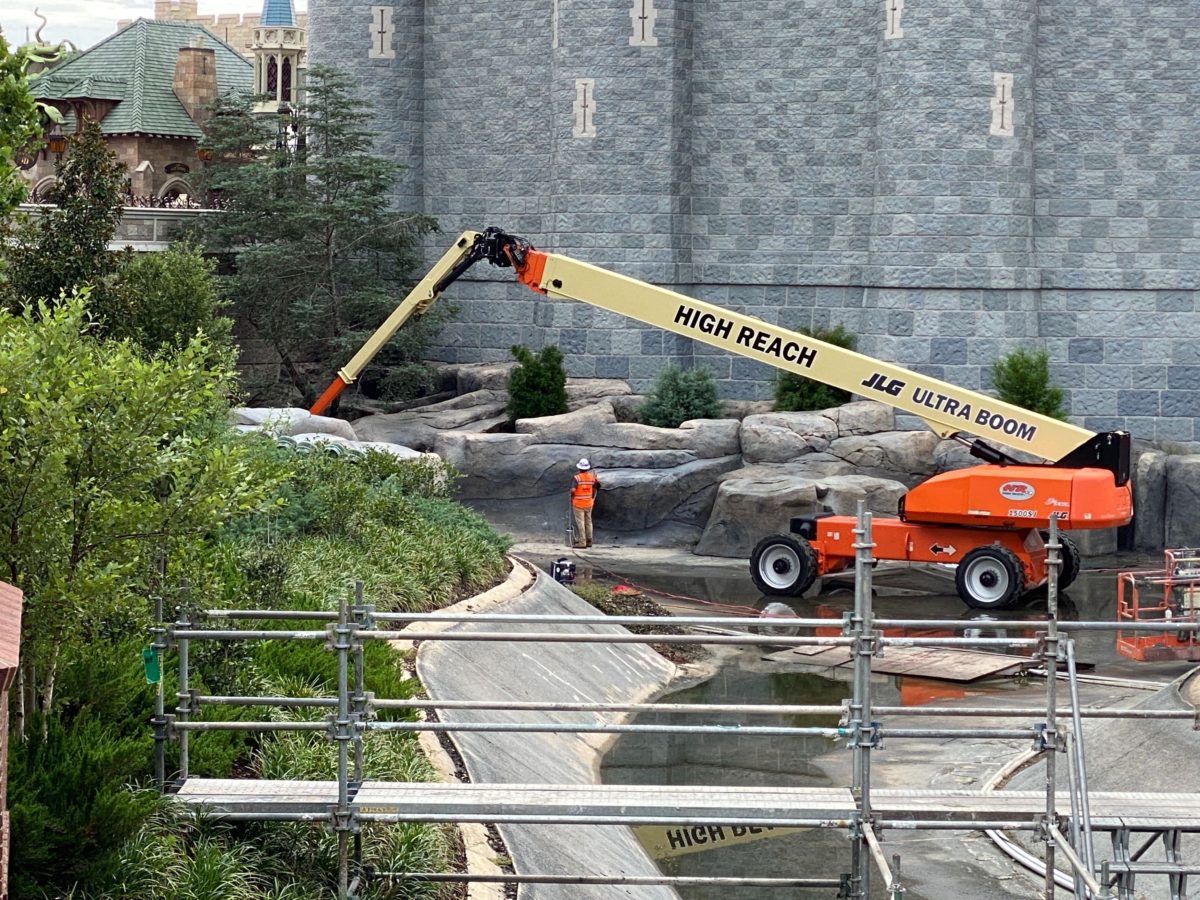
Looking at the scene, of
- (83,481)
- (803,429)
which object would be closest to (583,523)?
(803,429)

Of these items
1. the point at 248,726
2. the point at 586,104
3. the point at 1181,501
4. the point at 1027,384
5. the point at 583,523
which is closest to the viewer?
the point at 248,726

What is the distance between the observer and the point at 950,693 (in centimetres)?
1817

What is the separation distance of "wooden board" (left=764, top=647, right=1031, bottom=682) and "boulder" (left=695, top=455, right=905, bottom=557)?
20.3ft

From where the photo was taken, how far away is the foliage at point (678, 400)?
30734 mm

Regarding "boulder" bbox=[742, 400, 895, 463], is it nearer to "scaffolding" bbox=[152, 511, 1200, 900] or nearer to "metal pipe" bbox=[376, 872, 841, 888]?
"scaffolding" bbox=[152, 511, 1200, 900]

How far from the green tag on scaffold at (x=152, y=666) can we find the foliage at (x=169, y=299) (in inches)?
505

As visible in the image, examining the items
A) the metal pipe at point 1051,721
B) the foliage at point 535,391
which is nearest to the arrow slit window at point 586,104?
the foliage at point 535,391

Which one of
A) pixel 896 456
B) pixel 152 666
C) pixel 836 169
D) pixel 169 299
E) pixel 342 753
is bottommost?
pixel 896 456

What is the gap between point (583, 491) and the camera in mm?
27219

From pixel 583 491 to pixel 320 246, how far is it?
8118 mm

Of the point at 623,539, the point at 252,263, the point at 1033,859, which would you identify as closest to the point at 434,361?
the point at 252,263

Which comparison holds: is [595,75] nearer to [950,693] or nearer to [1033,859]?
[950,693]

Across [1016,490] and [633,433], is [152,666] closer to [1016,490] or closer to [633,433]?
[1016,490]

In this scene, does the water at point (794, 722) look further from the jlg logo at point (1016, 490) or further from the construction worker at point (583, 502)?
the construction worker at point (583, 502)
